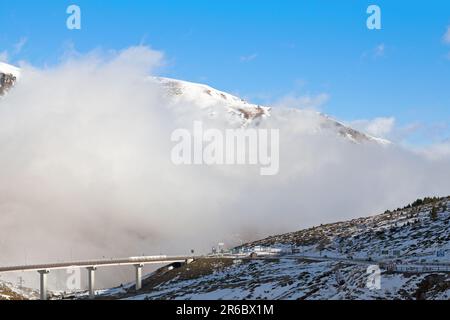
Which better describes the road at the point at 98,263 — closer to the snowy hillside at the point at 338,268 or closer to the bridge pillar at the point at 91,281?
the bridge pillar at the point at 91,281

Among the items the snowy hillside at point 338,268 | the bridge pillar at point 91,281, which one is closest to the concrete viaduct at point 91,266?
the bridge pillar at point 91,281

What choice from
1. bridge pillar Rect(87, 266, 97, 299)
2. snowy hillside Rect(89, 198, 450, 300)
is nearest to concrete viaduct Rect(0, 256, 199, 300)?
bridge pillar Rect(87, 266, 97, 299)

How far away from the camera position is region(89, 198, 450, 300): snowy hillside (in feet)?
265

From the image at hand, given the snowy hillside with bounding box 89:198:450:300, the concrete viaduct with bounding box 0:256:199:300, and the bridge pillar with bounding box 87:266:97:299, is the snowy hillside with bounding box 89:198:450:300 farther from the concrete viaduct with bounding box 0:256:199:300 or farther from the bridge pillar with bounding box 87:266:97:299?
the bridge pillar with bounding box 87:266:97:299

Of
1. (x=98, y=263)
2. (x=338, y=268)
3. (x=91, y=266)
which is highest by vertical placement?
(x=338, y=268)

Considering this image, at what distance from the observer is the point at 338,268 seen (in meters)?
99.8

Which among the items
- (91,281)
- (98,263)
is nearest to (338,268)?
(91,281)

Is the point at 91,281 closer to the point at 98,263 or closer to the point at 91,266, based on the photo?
the point at 91,266
